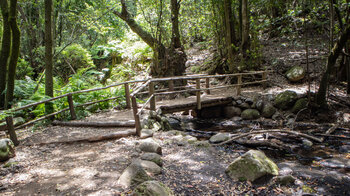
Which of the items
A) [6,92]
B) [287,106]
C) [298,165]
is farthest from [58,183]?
[287,106]

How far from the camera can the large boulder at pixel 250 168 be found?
3775mm

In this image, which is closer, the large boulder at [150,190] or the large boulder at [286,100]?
the large boulder at [150,190]

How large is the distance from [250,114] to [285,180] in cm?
548

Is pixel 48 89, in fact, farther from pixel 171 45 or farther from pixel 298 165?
pixel 298 165

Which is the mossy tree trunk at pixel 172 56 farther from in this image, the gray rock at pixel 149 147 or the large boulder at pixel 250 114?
the gray rock at pixel 149 147

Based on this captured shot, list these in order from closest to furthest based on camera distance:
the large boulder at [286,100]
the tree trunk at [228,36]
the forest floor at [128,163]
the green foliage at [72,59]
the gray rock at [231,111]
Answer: the forest floor at [128,163] < the large boulder at [286,100] < the gray rock at [231,111] < the tree trunk at [228,36] < the green foliage at [72,59]

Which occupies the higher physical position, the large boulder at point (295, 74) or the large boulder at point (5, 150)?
the large boulder at point (295, 74)

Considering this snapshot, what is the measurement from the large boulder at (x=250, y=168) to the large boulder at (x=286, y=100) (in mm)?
5331

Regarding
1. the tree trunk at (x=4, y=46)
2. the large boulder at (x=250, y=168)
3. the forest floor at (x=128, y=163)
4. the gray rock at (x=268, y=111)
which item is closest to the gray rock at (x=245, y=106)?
the gray rock at (x=268, y=111)

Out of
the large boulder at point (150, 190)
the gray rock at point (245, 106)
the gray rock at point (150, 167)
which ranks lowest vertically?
the gray rock at point (245, 106)

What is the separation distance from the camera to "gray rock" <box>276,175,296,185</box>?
3662mm

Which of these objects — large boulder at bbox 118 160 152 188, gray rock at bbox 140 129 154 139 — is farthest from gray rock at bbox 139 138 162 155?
large boulder at bbox 118 160 152 188

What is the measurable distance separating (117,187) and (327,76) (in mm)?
7446

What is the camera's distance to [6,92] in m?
7.45
